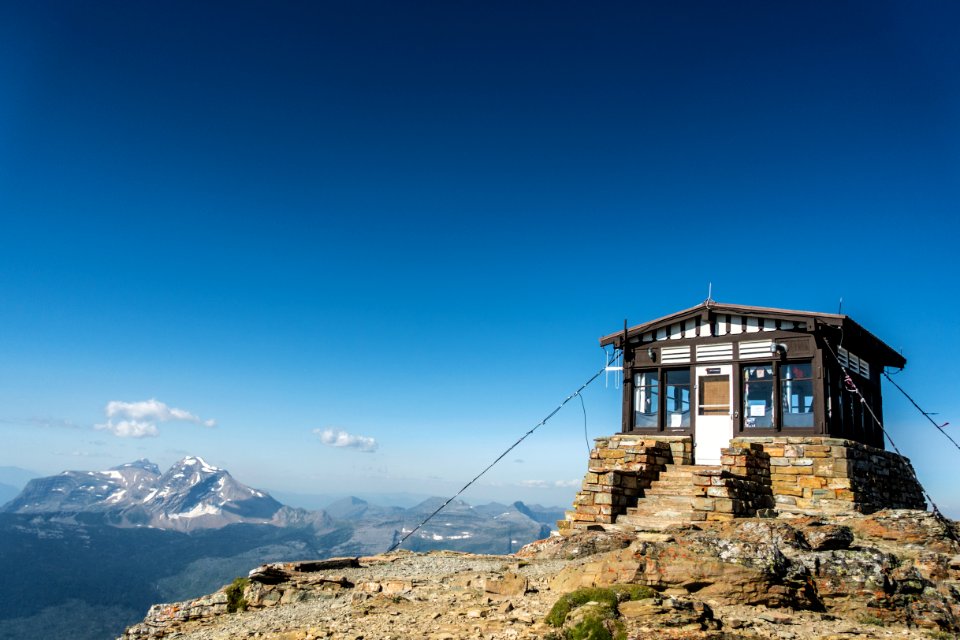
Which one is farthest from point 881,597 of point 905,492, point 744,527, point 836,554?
point 905,492

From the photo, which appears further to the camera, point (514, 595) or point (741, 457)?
point (741, 457)

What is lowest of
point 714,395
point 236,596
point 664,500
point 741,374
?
point 236,596

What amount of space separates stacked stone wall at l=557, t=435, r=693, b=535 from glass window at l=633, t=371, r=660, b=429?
934mm

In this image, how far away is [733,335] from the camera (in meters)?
22.8

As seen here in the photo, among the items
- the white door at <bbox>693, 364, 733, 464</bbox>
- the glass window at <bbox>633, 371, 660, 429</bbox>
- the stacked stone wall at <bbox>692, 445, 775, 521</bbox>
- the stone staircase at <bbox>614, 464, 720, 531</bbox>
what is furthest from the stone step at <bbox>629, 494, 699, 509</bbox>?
the glass window at <bbox>633, 371, 660, 429</bbox>

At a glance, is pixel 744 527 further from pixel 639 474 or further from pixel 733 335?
pixel 733 335

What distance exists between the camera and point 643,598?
27.6ft

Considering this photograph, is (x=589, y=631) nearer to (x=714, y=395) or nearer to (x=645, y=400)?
(x=714, y=395)

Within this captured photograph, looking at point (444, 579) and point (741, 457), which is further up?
point (741, 457)

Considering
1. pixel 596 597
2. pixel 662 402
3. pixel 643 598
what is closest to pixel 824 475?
pixel 662 402

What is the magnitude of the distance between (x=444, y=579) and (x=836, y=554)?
734 cm

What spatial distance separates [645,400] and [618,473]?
6113mm

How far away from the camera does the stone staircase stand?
1747cm

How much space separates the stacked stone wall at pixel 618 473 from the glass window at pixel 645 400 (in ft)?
3.06
